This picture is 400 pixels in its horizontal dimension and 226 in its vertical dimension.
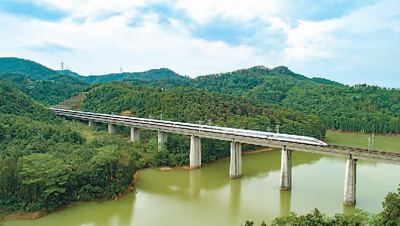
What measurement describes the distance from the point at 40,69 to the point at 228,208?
187338 millimetres

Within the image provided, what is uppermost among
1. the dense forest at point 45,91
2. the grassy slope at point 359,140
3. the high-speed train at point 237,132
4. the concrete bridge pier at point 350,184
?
the dense forest at point 45,91

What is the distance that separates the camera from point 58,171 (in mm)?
23188

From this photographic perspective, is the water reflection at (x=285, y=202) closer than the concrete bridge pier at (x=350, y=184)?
Yes

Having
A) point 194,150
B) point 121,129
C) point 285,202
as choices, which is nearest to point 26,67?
point 121,129

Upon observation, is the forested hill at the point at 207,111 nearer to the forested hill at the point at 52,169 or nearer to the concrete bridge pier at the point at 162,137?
the concrete bridge pier at the point at 162,137

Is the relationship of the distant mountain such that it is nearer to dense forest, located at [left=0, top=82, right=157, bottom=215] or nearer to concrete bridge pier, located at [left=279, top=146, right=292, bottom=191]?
→ dense forest, located at [left=0, top=82, right=157, bottom=215]

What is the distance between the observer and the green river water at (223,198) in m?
22.6

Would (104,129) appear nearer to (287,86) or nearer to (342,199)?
(342,199)

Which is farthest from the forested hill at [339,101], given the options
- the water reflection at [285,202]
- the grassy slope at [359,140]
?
the water reflection at [285,202]

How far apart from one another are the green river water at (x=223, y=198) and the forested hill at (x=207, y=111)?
43.8 ft

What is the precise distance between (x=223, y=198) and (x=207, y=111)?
24.9 metres

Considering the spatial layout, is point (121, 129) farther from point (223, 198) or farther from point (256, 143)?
point (223, 198)

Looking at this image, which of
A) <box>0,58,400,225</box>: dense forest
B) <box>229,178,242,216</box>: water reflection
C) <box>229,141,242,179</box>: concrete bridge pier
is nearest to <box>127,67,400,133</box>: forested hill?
<box>0,58,400,225</box>: dense forest

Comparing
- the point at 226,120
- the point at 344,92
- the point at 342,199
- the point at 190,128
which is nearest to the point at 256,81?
the point at 344,92
